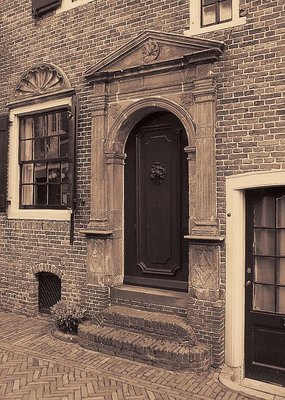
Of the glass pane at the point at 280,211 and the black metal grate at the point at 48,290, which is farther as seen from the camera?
the black metal grate at the point at 48,290

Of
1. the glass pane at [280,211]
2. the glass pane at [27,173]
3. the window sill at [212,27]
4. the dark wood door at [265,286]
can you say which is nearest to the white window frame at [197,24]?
the window sill at [212,27]

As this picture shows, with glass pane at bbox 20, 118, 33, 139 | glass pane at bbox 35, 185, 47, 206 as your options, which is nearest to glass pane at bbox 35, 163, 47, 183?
glass pane at bbox 35, 185, 47, 206

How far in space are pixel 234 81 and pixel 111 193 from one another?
254 cm

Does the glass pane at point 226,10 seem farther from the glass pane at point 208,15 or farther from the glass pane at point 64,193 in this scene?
the glass pane at point 64,193

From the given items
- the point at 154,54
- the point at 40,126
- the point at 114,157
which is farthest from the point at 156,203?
the point at 40,126

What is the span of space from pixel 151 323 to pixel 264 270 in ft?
5.72

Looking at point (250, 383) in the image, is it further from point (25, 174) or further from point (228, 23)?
point (25, 174)

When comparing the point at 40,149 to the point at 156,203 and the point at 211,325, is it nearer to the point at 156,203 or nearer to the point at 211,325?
the point at 156,203

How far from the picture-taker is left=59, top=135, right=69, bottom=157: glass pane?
23.2 ft

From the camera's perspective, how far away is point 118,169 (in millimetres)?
6410

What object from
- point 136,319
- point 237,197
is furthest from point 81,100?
point 136,319

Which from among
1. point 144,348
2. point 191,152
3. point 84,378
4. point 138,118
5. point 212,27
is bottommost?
point 84,378

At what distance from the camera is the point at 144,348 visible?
5262 millimetres

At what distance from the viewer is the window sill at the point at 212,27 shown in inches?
204
